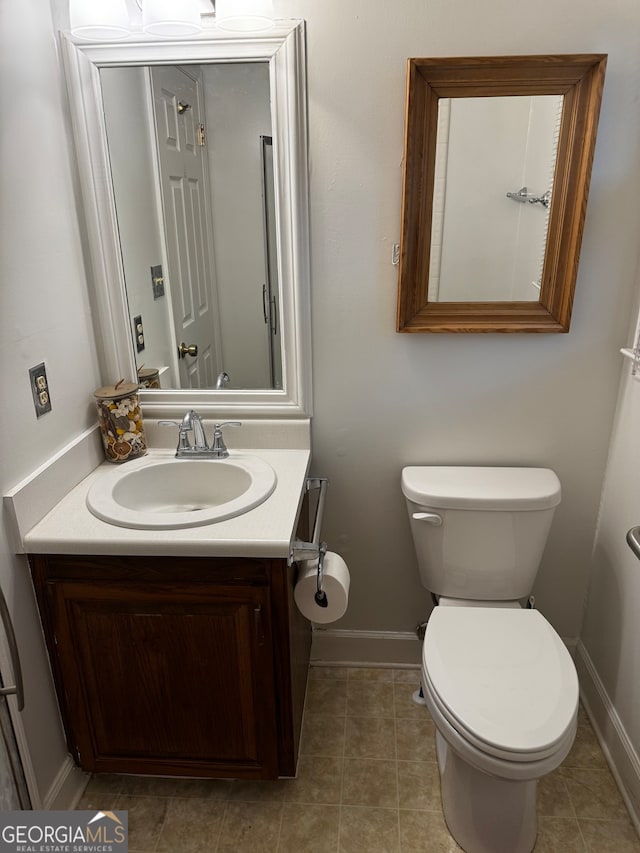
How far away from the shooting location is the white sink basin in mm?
1548

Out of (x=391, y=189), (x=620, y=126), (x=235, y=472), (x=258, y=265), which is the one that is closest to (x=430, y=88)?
(x=391, y=189)

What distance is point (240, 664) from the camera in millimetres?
1421

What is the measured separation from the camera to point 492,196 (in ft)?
5.10

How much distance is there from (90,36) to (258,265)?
630mm

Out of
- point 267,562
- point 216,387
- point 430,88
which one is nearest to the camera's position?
point 267,562

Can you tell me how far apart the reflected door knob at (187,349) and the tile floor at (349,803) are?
3.78 feet

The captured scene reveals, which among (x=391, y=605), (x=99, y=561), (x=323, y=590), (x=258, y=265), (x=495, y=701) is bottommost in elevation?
(x=391, y=605)

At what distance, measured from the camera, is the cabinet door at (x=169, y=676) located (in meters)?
1.38

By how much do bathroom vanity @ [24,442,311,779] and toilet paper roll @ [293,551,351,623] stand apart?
31 millimetres

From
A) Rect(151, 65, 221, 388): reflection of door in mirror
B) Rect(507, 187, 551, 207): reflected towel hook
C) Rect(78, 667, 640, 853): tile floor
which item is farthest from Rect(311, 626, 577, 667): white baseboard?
Rect(507, 187, 551, 207): reflected towel hook

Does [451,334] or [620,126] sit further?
[451,334]

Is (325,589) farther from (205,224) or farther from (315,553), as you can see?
(205,224)

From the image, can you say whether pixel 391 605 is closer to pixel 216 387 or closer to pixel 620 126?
pixel 216 387

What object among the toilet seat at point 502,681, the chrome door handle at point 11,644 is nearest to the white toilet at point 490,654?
the toilet seat at point 502,681
